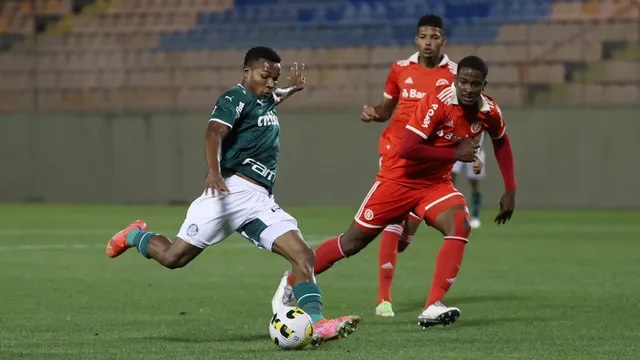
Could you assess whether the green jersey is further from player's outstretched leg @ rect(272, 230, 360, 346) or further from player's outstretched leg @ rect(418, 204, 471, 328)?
player's outstretched leg @ rect(418, 204, 471, 328)

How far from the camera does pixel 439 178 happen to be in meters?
8.89

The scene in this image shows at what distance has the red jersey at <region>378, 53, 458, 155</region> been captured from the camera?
960 centimetres

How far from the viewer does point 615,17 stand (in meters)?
23.8

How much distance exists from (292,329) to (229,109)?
1.40 meters

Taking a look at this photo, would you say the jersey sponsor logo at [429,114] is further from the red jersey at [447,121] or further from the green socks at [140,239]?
the green socks at [140,239]

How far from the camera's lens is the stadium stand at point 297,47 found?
77.6ft

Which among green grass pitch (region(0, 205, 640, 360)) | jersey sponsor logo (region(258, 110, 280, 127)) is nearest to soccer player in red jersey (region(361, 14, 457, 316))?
green grass pitch (region(0, 205, 640, 360))

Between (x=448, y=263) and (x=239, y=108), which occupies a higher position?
(x=239, y=108)

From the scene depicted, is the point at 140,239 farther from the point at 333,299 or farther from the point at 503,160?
the point at 503,160

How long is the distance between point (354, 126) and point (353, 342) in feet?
55.0

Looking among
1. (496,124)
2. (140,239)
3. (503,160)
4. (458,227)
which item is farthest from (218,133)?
(503,160)

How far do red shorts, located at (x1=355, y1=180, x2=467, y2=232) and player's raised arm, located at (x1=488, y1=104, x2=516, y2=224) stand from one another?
27 centimetres

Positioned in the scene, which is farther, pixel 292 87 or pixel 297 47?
pixel 297 47

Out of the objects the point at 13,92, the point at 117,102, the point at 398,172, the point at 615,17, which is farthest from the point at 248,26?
the point at 398,172
